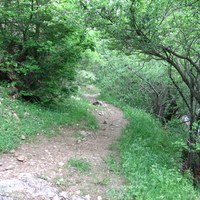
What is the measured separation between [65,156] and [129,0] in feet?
12.7

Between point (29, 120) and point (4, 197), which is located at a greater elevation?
point (4, 197)

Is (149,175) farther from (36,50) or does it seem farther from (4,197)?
(36,50)

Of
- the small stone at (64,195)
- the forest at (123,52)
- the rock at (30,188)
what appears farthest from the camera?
the forest at (123,52)

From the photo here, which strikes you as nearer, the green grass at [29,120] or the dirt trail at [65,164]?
the dirt trail at [65,164]

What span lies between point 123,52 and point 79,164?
14.2 feet

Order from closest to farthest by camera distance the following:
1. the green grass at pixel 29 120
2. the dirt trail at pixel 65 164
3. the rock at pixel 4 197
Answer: the rock at pixel 4 197
the dirt trail at pixel 65 164
the green grass at pixel 29 120

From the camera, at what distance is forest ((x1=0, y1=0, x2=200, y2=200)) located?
14.7 feet

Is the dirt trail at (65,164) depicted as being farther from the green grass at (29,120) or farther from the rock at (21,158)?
the green grass at (29,120)

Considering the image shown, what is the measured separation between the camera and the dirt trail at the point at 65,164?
3305mm

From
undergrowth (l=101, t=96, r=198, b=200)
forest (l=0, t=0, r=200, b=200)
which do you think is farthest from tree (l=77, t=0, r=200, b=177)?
undergrowth (l=101, t=96, r=198, b=200)

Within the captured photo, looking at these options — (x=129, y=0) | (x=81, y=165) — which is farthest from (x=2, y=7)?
(x=81, y=165)

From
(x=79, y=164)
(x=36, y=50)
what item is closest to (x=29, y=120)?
(x=79, y=164)

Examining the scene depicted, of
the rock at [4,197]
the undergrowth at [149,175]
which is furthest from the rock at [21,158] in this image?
the undergrowth at [149,175]

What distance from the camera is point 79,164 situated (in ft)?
13.6
